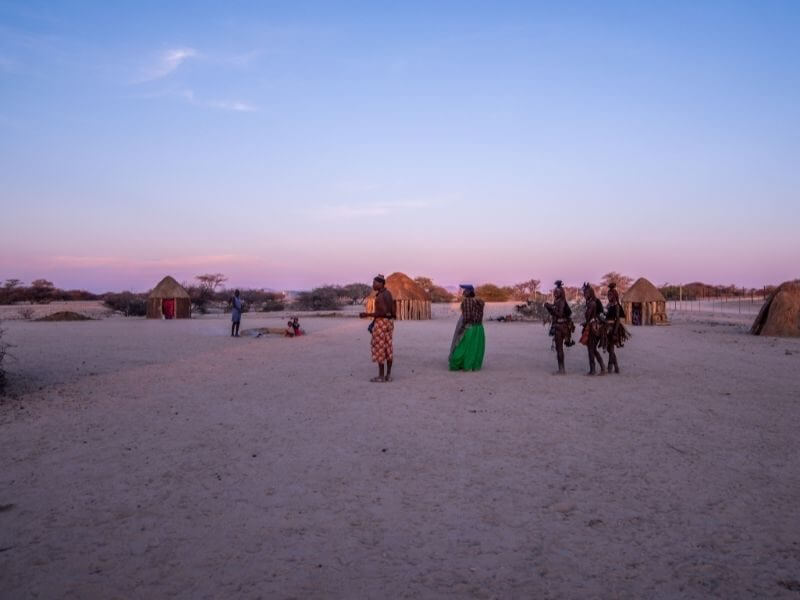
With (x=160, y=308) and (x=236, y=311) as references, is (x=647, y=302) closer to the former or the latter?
(x=236, y=311)

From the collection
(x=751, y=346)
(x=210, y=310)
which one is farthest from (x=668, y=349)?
(x=210, y=310)

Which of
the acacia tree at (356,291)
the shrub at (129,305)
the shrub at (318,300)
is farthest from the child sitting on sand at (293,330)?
the acacia tree at (356,291)

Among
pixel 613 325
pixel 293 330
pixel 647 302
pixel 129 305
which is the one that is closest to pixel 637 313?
pixel 647 302

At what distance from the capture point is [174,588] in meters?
3.44

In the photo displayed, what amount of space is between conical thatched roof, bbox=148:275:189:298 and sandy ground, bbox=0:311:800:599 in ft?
72.3

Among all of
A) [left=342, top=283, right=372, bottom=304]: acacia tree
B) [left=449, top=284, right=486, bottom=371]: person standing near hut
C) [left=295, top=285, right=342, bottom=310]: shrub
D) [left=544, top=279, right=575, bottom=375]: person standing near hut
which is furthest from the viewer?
[left=342, top=283, right=372, bottom=304]: acacia tree

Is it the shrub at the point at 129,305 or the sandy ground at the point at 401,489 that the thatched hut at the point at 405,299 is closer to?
the shrub at the point at 129,305

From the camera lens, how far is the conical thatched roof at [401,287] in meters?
32.9

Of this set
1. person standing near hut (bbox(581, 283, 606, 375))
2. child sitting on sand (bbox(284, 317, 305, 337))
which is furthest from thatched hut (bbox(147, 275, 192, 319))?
person standing near hut (bbox(581, 283, 606, 375))

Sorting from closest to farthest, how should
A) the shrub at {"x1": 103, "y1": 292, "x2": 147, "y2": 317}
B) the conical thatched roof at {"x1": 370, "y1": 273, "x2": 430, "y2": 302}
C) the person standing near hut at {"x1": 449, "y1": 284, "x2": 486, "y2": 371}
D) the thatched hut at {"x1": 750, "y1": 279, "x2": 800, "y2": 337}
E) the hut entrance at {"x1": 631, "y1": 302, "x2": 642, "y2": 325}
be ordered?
the person standing near hut at {"x1": 449, "y1": 284, "x2": 486, "y2": 371} → the thatched hut at {"x1": 750, "y1": 279, "x2": 800, "y2": 337} → the hut entrance at {"x1": 631, "y1": 302, "x2": 642, "y2": 325} → the conical thatched roof at {"x1": 370, "y1": 273, "x2": 430, "y2": 302} → the shrub at {"x1": 103, "y1": 292, "x2": 147, "y2": 317}

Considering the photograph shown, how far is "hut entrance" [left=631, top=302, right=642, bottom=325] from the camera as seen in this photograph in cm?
2806

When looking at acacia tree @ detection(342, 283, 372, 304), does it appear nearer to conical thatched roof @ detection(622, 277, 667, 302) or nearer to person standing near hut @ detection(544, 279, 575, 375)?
conical thatched roof @ detection(622, 277, 667, 302)

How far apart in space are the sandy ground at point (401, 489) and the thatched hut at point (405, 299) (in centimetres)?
2232

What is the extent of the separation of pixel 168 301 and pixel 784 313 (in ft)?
90.1
